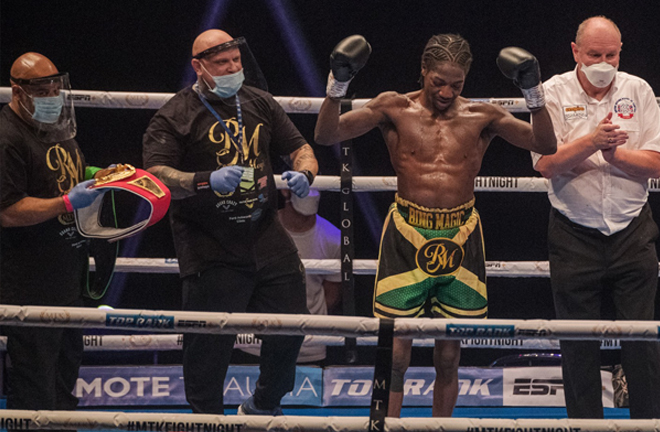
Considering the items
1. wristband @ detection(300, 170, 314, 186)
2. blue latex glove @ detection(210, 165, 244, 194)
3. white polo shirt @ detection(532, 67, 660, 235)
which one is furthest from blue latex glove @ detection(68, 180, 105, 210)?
white polo shirt @ detection(532, 67, 660, 235)

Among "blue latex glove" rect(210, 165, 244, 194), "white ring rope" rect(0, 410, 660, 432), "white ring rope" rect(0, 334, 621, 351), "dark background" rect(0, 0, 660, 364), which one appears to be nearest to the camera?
"white ring rope" rect(0, 410, 660, 432)

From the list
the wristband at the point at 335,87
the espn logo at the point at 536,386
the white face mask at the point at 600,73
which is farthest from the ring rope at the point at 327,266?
the wristband at the point at 335,87

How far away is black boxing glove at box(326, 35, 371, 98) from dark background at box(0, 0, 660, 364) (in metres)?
2.11

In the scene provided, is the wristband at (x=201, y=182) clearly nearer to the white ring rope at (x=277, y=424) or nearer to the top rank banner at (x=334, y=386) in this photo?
the white ring rope at (x=277, y=424)

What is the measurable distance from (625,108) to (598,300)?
75 cm

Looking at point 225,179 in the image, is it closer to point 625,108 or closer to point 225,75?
point 225,75

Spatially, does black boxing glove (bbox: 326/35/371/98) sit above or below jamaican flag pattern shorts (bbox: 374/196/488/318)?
above

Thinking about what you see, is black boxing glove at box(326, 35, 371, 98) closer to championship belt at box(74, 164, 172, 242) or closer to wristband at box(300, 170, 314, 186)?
wristband at box(300, 170, 314, 186)

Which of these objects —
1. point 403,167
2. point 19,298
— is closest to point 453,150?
point 403,167

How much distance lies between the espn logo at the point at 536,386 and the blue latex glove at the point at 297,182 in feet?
Result: 5.10

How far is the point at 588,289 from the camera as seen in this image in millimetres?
3002

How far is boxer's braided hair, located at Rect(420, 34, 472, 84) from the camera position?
2781mm

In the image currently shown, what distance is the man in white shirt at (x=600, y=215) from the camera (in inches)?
117

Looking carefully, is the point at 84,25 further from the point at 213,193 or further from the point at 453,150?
the point at 453,150
